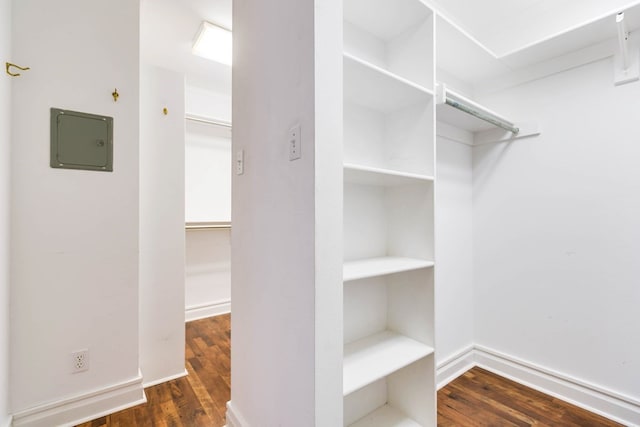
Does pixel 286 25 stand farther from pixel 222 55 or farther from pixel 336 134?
pixel 222 55

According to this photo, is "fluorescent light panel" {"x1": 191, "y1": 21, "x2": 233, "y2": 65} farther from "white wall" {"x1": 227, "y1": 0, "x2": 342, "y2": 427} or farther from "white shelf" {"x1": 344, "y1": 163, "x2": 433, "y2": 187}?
"white shelf" {"x1": 344, "y1": 163, "x2": 433, "y2": 187}

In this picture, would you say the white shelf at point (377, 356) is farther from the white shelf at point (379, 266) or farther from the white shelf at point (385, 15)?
the white shelf at point (385, 15)

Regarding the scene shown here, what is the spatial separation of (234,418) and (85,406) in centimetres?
92

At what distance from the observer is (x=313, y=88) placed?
0.91 m

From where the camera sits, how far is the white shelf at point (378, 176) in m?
1.17

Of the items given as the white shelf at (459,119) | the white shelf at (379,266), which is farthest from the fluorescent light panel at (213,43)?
the white shelf at (379,266)

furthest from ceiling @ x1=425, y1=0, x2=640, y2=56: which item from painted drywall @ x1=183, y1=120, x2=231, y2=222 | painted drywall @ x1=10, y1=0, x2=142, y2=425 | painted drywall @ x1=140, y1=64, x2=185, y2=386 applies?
painted drywall @ x1=183, y1=120, x2=231, y2=222

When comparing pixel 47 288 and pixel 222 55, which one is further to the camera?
pixel 222 55

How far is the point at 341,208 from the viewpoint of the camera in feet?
3.24

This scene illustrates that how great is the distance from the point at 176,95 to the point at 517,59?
238cm

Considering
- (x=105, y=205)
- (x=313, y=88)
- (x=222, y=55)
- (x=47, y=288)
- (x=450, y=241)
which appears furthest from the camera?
(x=222, y=55)

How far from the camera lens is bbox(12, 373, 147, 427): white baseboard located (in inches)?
58.9

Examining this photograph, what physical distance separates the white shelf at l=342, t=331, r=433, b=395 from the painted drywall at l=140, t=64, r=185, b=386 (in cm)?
134

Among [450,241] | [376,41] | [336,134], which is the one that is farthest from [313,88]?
[450,241]
